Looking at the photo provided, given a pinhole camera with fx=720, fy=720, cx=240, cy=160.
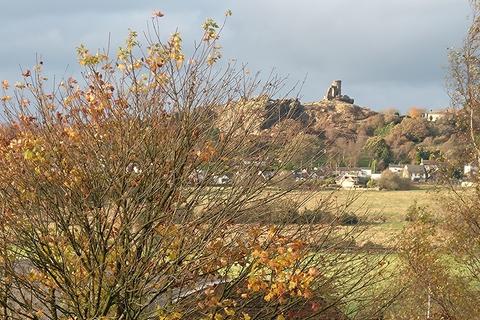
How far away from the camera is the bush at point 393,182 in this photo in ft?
229

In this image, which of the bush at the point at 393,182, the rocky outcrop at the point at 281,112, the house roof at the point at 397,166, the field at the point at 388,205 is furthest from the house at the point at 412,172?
the rocky outcrop at the point at 281,112

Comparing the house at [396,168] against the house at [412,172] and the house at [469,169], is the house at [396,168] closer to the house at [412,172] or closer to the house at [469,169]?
the house at [412,172]

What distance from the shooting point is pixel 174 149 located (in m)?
12.4

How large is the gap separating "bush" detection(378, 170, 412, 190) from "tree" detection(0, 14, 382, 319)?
56.9m

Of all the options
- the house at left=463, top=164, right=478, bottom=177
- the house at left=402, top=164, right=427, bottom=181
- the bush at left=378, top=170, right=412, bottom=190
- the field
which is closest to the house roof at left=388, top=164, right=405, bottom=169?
the house at left=402, top=164, right=427, bottom=181

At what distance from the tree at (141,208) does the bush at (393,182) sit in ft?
187

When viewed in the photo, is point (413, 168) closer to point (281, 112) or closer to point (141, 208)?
point (281, 112)

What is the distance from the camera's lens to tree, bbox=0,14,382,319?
11711 mm

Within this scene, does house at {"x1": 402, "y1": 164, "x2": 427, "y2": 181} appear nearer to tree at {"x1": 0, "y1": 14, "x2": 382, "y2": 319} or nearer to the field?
the field

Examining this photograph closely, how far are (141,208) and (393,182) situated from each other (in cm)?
6144

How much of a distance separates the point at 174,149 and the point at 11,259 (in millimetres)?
3281

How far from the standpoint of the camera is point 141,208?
12320 mm

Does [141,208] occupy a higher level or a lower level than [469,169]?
lower

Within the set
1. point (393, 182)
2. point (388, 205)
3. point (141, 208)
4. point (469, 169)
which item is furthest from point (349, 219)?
point (393, 182)
